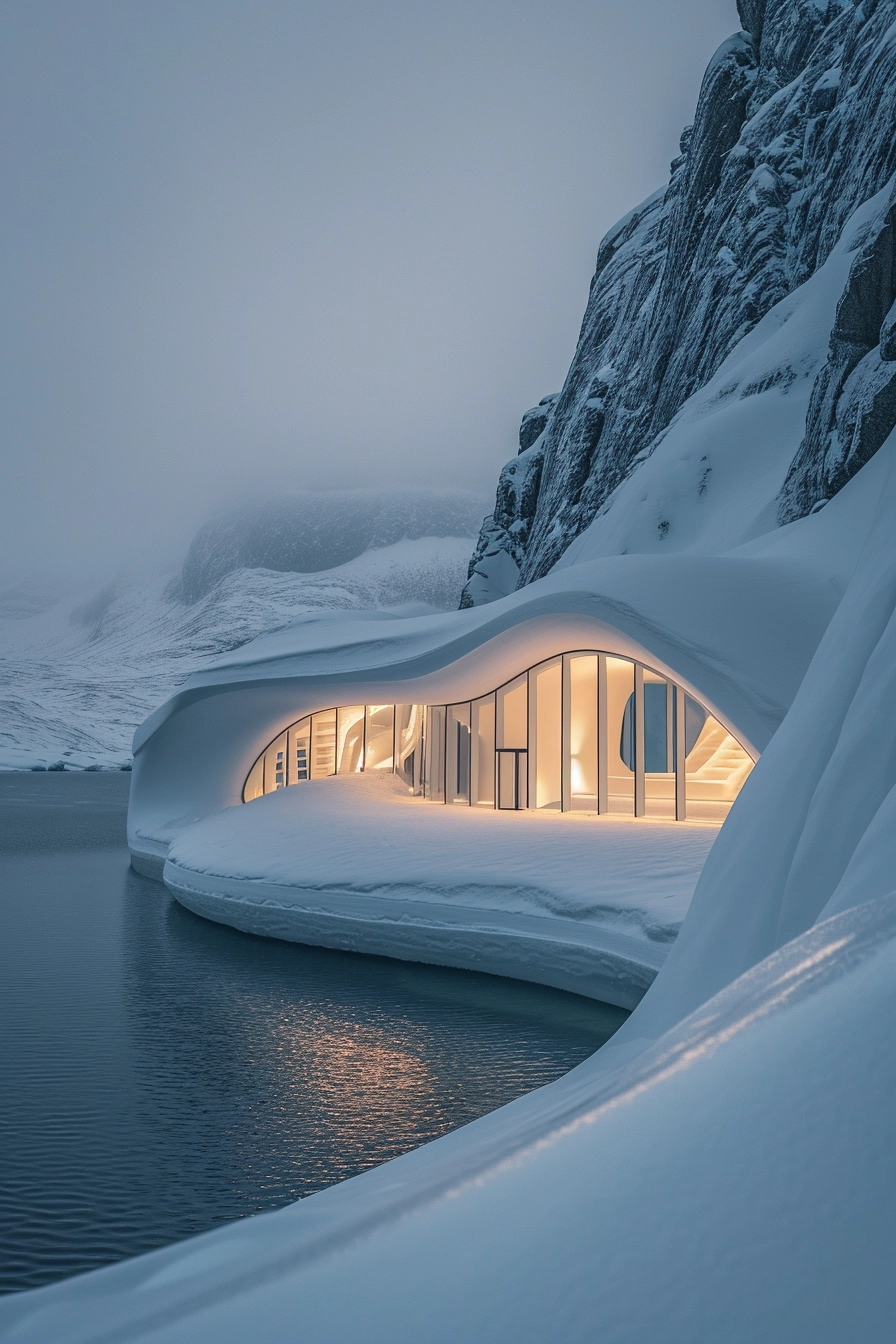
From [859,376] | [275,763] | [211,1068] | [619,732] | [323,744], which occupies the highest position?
[859,376]

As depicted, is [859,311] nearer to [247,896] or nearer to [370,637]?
[370,637]

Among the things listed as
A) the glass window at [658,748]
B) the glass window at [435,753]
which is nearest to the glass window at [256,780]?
the glass window at [435,753]

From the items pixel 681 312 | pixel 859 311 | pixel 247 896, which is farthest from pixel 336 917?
pixel 681 312

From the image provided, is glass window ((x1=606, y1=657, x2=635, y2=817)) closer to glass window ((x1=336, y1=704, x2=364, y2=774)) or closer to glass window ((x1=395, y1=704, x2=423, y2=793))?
glass window ((x1=395, y1=704, x2=423, y2=793))

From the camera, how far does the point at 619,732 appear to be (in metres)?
14.8

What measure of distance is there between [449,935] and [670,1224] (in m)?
8.52

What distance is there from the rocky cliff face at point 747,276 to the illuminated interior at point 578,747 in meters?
6.06

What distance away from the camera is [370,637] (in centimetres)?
1717

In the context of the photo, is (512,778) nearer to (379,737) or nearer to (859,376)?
(379,737)

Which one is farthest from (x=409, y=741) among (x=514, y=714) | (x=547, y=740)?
(x=547, y=740)

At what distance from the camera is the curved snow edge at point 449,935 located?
841 centimetres

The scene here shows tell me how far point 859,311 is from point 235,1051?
1549cm

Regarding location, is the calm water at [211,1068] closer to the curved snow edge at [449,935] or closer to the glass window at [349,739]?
the curved snow edge at [449,935]

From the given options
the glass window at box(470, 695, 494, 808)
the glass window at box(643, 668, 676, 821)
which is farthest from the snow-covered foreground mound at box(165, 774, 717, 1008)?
the glass window at box(470, 695, 494, 808)
